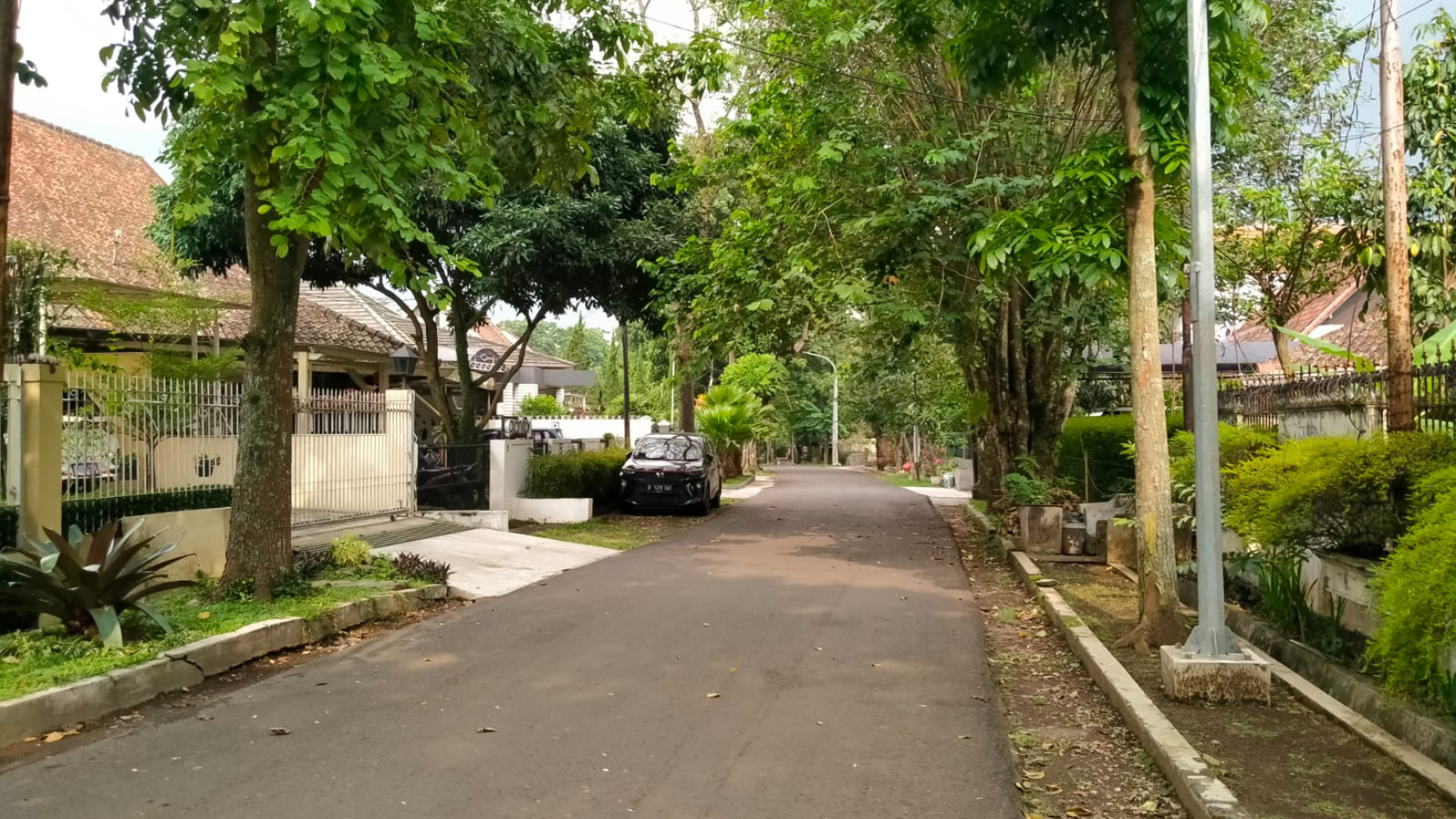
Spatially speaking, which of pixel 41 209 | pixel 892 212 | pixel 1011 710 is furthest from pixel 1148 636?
pixel 41 209

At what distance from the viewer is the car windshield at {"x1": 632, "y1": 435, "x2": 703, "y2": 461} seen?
22.7 m

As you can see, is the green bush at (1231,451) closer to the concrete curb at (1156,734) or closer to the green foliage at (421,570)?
the concrete curb at (1156,734)

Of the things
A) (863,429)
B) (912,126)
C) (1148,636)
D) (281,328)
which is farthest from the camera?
(863,429)

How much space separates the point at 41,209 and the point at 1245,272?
2134 centimetres

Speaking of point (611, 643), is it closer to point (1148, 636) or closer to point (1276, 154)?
point (1148, 636)

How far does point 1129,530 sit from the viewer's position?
44.5 feet

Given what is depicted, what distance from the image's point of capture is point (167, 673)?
7.30 m

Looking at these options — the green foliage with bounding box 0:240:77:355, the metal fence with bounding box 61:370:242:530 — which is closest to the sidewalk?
the metal fence with bounding box 61:370:242:530

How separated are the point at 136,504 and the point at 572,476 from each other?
10337mm

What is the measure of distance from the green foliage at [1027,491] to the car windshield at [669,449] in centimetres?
818

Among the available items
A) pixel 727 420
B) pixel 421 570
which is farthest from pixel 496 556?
pixel 727 420

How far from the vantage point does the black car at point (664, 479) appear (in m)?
22.1

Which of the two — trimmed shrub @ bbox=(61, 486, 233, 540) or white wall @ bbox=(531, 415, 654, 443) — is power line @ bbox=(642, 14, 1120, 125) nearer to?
trimmed shrub @ bbox=(61, 486, 233, 540)

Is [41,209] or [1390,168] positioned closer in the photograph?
[1390,168]
